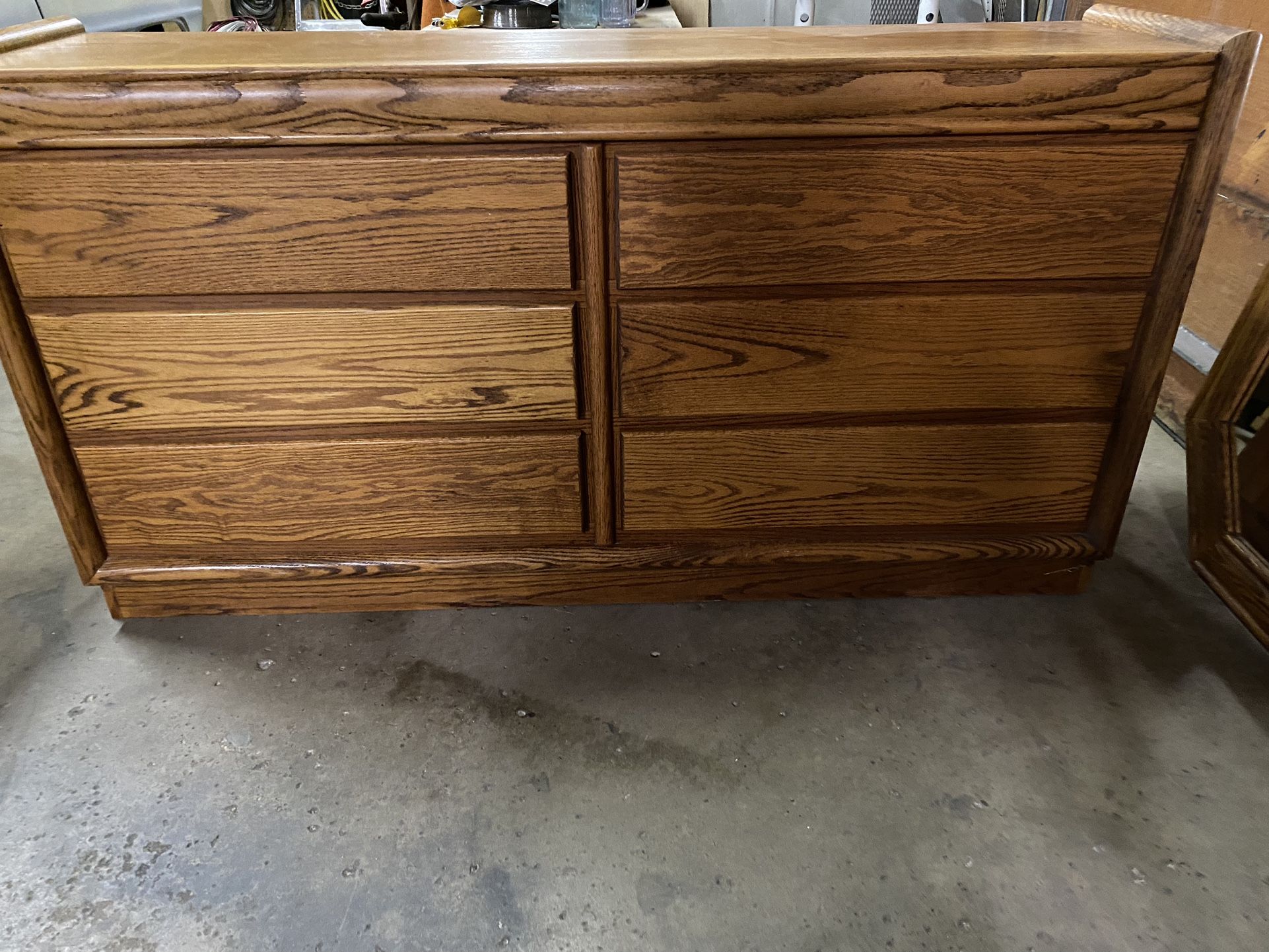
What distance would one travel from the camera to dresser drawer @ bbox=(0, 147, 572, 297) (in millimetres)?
1070

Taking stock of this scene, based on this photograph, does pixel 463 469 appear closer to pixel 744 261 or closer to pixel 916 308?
pixel 744 261

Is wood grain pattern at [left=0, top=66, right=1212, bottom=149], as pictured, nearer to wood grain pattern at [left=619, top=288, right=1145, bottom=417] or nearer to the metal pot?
wood grain pattern at [left=619, top=288, right=1145, bottom=417]

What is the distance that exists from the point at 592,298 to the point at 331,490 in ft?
1.63

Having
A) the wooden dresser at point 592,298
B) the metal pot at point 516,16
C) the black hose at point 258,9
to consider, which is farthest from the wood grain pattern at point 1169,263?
the black hose at point 258,9

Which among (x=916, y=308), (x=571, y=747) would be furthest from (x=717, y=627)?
(x=916, y=308)

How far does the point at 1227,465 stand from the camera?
154 centimetres

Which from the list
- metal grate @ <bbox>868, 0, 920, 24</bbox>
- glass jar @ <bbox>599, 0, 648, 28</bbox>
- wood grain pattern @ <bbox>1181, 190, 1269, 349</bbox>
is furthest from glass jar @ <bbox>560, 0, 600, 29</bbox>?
wood grain pattern @ <bbox>1181, 190, 1269, 349</bbox>

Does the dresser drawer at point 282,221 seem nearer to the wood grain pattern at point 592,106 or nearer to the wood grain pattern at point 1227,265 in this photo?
the wood grain pattern at point 592,106

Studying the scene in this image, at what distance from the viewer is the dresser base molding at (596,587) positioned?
1413 mm

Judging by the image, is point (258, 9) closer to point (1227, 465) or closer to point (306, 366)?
point (306, 366)

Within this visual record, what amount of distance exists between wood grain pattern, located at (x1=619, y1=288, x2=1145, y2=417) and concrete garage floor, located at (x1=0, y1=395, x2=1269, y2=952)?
39 cm

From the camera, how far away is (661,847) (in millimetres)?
1066

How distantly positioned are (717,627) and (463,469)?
1.58ft

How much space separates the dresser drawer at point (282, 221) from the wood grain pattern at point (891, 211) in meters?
0.13
